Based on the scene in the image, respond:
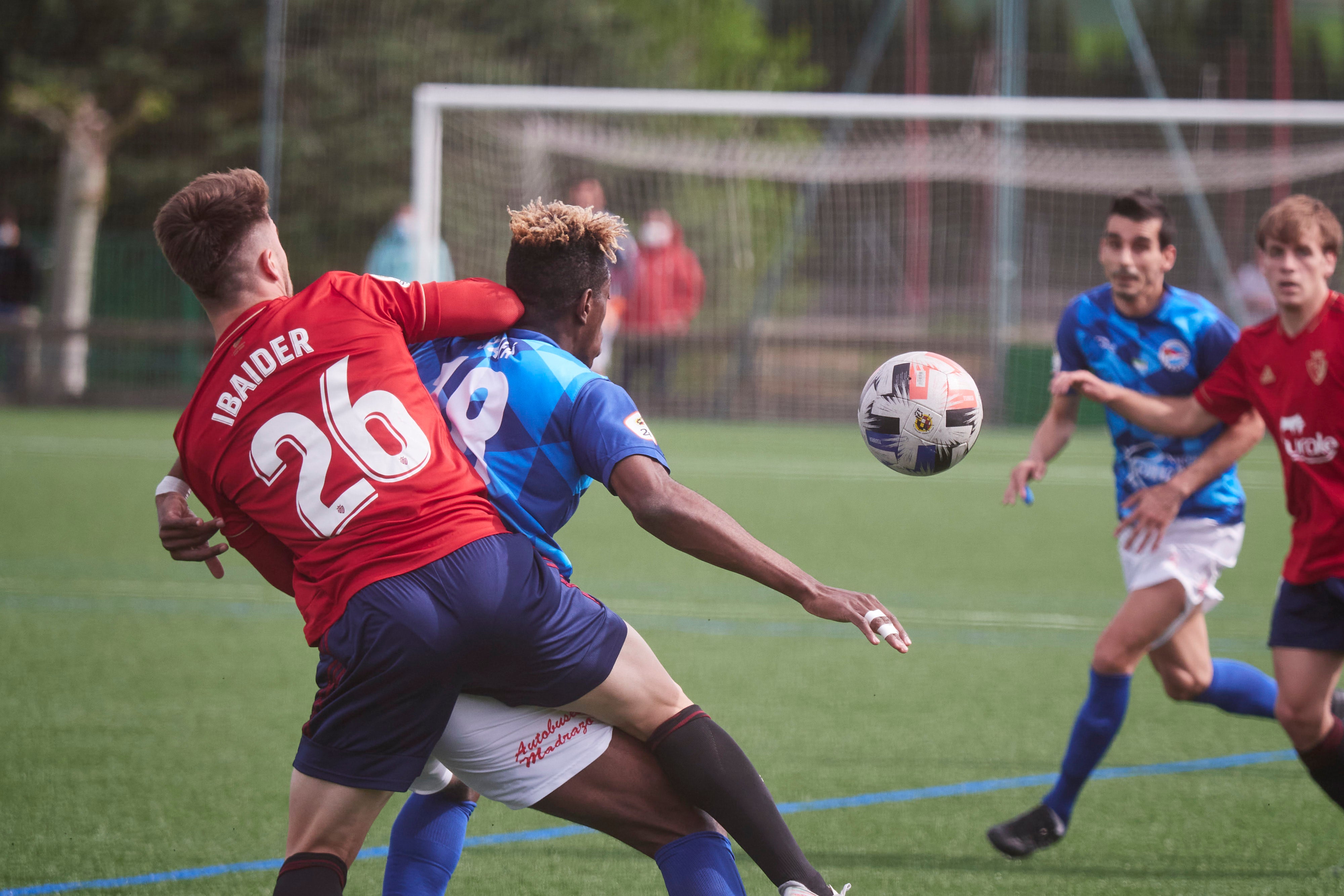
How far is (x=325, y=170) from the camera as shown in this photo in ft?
78.4

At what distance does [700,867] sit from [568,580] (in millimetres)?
647

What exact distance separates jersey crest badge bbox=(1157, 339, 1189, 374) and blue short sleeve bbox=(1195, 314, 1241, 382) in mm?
36

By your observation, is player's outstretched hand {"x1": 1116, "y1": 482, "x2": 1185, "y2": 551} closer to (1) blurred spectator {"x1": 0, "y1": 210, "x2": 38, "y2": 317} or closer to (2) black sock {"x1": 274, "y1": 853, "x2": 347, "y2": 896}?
(2) black sock {"x1": 274, "y1": 853, "x2": 347, "y2": 896}

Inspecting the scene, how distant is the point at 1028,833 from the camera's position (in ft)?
13.1

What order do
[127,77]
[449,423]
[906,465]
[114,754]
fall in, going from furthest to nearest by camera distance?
[127,77] → [114,754] → [906,465] → [449,423]

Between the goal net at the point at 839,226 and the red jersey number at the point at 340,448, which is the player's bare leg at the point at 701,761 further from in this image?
the goal net at the point at 839,226

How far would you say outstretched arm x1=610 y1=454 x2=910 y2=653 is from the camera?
254 cm

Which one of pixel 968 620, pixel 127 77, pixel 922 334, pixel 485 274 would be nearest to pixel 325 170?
pixel 127 77

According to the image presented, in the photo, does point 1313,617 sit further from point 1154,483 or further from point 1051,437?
point 1051,437

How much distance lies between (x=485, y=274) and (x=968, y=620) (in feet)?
28.3

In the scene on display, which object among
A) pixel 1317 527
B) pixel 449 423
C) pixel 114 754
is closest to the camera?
pixel 449 423

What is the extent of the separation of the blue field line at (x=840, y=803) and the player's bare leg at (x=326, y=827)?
128 cm

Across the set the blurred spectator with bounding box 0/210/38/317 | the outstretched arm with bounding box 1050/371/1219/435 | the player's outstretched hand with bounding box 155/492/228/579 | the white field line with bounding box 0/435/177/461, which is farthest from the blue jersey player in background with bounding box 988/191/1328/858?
the blurred spectator with bounding box 0/210/38/317

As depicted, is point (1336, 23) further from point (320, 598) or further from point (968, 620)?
point (320, 598)
